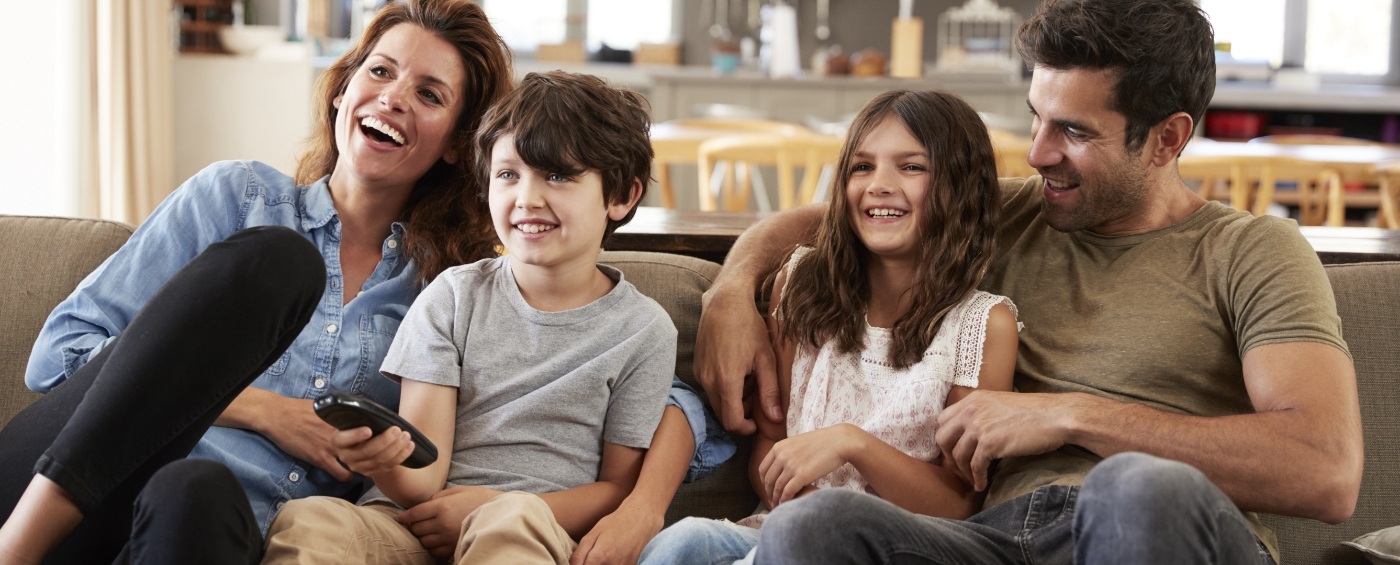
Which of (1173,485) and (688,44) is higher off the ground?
(688,44)

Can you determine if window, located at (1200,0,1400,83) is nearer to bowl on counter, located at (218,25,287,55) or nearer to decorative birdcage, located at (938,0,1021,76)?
decorative birdcage, located at (938,0,1021,76)

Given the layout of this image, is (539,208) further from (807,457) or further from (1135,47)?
(1135,47)

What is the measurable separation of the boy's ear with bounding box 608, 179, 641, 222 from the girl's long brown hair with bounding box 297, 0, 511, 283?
0.68ft

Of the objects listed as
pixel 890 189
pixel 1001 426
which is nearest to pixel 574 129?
pixel 890 189

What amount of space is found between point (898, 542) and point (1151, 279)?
0.54m

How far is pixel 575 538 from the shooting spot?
4.91 ft

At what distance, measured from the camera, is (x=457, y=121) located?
1734 millimetres

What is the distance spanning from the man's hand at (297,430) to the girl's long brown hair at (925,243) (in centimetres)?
59

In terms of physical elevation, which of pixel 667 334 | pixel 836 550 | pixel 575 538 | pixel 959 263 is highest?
pixel 959 263

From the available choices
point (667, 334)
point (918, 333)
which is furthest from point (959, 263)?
point (667, 334)

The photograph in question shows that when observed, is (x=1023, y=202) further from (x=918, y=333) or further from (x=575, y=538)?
(x=575, y=538)

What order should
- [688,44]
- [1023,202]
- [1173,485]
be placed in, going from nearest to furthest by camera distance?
1. [1173,485]
2. [1023,202]
3. [688,44]

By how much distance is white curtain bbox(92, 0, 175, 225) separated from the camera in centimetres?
488

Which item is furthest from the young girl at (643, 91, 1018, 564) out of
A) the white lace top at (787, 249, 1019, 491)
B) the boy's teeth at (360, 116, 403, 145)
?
the boy's teeth at (360, 116, 403, 145)
